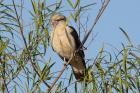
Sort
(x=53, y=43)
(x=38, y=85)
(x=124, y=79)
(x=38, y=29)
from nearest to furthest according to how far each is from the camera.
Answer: (x=124, y=79), (x=38, y=85), (x=38, y=29), (x=53, y=43)

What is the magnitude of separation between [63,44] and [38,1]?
1909mm

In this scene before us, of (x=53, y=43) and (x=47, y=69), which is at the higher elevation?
(x=53, y=43)

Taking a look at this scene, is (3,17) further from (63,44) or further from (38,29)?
(63,44)

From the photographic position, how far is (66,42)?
633 centimetres

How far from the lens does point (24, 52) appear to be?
4332mm

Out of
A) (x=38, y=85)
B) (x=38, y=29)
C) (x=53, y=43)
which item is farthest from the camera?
(x=53, y=43)

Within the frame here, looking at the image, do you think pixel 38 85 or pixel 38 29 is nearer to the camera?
pixel 38 85

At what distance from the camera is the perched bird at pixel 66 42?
608 cm

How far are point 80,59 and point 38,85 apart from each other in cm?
225

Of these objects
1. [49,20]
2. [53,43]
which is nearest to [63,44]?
[53,43]

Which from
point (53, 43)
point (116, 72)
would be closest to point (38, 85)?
point (116, 72)

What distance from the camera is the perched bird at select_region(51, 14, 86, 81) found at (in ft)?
20.0

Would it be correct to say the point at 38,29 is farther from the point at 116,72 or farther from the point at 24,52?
the point at 116,72

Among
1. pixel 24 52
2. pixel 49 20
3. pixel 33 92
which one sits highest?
pixel 49 20
